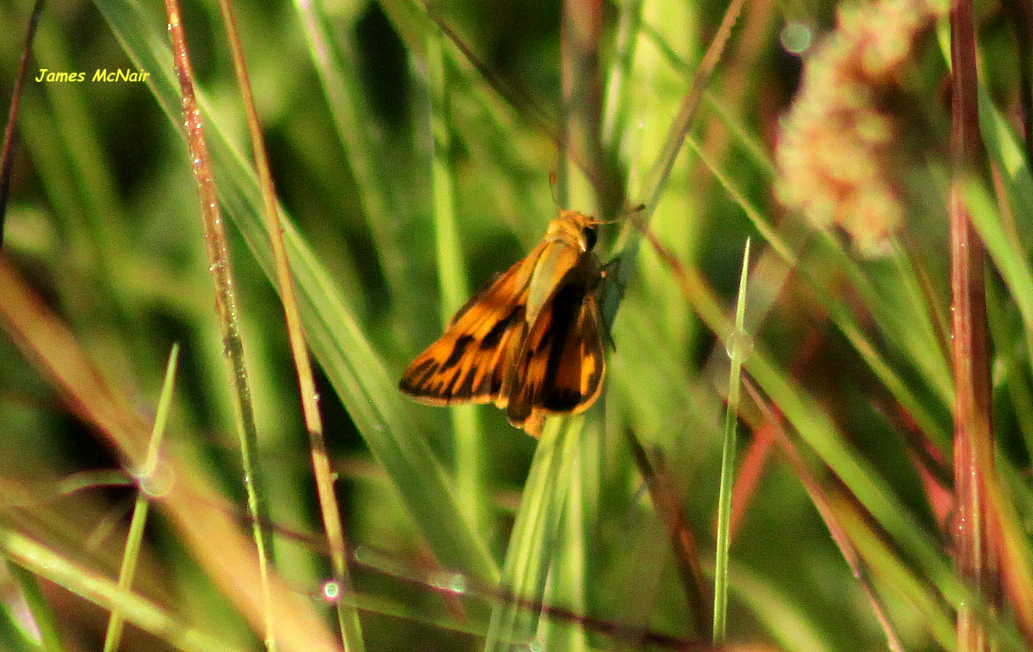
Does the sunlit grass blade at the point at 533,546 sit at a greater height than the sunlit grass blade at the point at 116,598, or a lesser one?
greater

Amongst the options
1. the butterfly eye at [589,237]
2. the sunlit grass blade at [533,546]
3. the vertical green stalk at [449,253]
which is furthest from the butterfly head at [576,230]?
the sunlit grass blade at [533,546]

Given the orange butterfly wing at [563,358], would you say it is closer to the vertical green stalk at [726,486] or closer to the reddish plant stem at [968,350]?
the vertical green stalk at [726,486]

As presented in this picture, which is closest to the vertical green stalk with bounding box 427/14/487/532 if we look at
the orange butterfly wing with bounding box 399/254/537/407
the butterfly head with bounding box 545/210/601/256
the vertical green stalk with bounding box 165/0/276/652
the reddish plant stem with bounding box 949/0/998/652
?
the orange butterfly wing with bounding box 399/254/537/407

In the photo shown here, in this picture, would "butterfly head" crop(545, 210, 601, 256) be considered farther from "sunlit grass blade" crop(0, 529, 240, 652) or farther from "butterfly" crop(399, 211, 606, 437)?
"sunlit grass blade" crop(0, 529, 240, 652)

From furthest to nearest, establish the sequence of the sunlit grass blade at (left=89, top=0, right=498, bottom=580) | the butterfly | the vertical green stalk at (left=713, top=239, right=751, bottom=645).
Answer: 1. the butterfly
2. the sunlit grass blade at (left=89, top=0, right=498, bottom=580)
3. the vertical green stalk at (left=713, top=239, right=751, bottom=645)

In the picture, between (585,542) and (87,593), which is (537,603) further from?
(87,593)

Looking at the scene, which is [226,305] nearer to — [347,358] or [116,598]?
[347,358]

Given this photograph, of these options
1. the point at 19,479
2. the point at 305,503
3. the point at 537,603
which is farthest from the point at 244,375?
the point at 19,479
